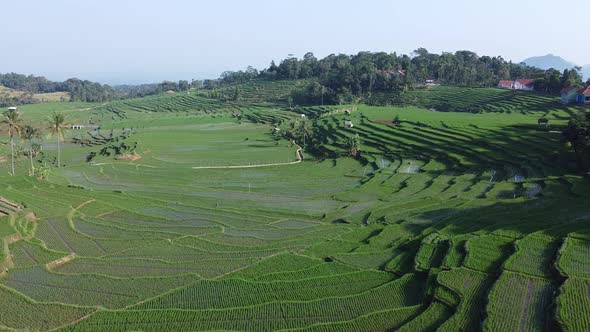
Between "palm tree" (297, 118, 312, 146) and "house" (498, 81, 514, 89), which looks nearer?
"palm tree" (297, 118, 312, 146)

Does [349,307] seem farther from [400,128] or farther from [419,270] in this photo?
[400,128]

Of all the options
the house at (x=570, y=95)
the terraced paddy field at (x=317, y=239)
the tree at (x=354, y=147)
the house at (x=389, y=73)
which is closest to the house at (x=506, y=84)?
the house at (x=389, y=73)

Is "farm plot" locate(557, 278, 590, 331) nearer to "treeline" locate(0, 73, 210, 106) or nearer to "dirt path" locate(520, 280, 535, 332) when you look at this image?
"dirt path" locate(520, 280, 535, 332)

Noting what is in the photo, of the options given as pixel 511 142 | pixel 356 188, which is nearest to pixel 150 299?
pixel 356 188

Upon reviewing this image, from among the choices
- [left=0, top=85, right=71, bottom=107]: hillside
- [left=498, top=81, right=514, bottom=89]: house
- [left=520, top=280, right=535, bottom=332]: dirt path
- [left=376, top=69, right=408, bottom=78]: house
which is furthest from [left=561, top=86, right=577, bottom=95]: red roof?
[left=0, top=85, right=71, bottom=107]: hillside

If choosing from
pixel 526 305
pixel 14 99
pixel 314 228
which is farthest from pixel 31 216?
pixel 14 99

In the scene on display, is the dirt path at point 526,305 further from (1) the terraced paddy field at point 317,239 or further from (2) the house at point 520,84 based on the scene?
(2) the house at point 520,84
